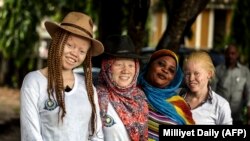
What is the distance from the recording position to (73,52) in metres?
3.75

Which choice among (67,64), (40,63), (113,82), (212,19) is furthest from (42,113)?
(212,19)

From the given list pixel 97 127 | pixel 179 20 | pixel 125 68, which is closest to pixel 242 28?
pixel 179 20

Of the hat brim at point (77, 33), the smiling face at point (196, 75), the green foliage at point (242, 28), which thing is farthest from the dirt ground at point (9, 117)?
the hat brim at point (77, 33)

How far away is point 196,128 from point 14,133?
6709 millimetres

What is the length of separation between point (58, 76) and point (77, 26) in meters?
0.34

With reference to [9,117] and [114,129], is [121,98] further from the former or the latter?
[9,117]

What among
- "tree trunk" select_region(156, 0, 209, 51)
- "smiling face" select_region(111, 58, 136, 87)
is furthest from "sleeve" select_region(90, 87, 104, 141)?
"tree trunk" select_region(156, 0, 209, 51)

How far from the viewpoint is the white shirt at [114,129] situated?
12.8ft

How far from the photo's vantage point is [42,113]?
11.8ft

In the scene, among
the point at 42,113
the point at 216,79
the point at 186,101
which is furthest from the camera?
the point at 216,79

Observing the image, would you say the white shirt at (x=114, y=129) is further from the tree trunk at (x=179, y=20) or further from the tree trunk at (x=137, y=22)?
the tree trunk at (x=137, y=22)

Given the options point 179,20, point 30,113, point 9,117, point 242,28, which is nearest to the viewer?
point 30,113

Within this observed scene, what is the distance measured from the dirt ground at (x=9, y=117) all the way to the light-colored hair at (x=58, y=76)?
6124 millimetres

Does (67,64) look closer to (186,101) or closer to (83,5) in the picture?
(186,101)
